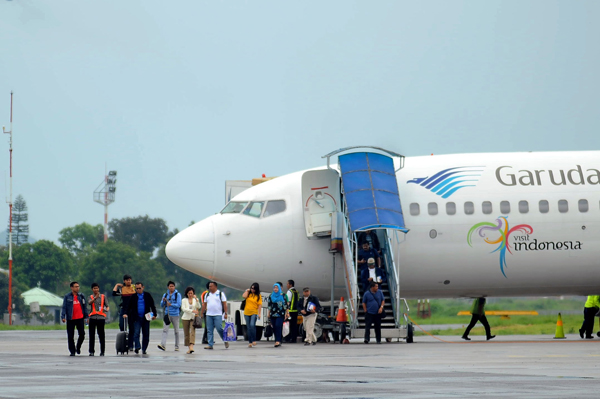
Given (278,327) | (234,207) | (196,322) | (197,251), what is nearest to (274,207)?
(234,207)

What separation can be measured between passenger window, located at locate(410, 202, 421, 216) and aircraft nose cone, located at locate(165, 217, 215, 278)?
241 inches

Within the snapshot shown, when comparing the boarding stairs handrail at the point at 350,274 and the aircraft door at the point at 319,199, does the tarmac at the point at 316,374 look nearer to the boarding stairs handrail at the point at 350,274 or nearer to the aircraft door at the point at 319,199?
the boarding stairs handrail at the point at 350,274

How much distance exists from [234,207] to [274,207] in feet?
4.64

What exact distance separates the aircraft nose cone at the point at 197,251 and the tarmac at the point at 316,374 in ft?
20.1

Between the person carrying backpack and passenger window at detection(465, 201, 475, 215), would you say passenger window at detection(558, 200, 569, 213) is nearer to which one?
passenger window at detection(465, 201, 475, 215)

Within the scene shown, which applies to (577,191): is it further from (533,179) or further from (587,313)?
(587,313)

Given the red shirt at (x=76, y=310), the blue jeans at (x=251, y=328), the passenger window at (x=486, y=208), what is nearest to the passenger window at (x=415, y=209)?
the passenger window at (x=486, y=208)

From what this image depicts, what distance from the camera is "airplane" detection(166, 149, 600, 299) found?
2775 centimetres

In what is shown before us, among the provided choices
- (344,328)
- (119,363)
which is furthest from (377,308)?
(119,363)

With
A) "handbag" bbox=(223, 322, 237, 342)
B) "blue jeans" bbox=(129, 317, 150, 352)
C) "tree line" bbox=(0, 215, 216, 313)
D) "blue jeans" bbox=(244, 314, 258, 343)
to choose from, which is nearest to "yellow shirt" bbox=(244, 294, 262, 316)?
A: "blue jeans" bbox=(244, 314, 258, 343)

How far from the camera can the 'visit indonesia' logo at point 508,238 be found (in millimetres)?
27703

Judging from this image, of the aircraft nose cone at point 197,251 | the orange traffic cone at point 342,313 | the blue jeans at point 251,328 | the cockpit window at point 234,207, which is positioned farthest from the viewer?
the cockpit window at point 234,207

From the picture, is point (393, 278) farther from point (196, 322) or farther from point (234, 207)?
point (196, 322)

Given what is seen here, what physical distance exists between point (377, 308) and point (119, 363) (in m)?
9.53
